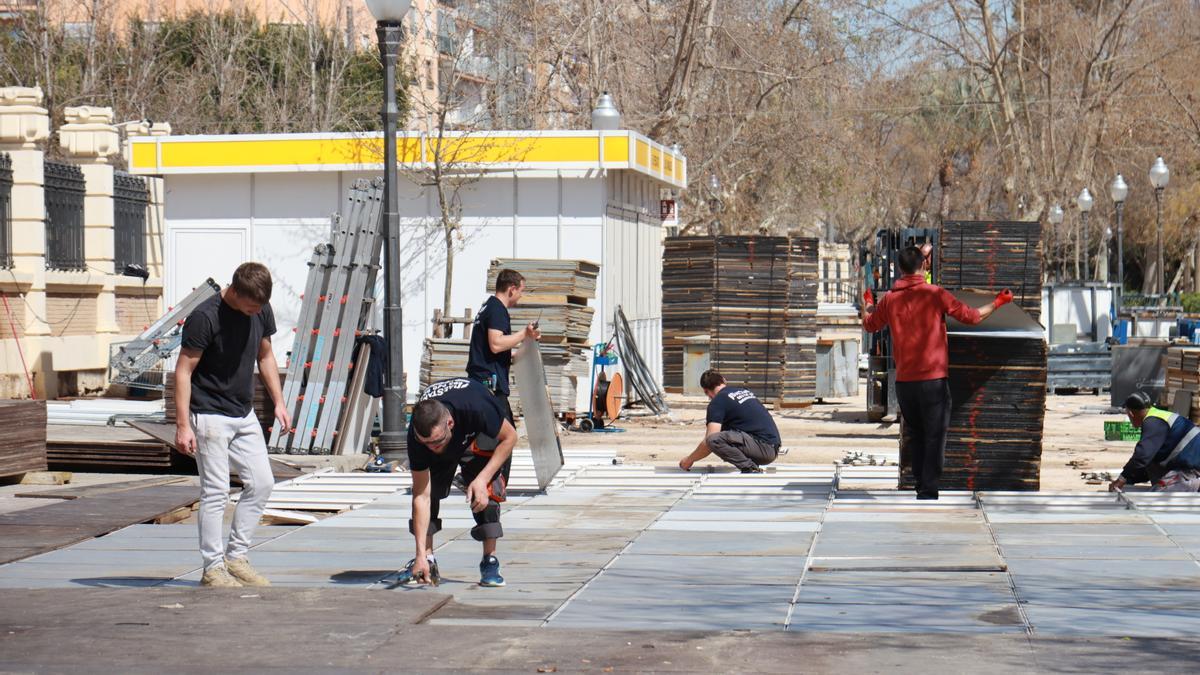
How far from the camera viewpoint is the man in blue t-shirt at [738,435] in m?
14.6

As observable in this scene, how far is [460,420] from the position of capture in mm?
8633

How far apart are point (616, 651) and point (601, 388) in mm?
14361

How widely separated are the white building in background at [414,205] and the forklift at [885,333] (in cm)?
375

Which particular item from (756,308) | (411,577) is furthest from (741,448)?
(756,308)

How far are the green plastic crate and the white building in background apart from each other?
7.02 metres

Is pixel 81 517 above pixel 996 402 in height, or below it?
below

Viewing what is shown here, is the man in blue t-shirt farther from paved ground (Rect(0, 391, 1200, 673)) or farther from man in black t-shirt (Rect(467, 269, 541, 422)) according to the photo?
man in black t-shirt (Rect(467, 269, 541, 422))

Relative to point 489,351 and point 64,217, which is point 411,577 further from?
point 64,217

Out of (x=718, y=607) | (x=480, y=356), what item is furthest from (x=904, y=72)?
(x=718, y=607)

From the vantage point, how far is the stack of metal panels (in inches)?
498

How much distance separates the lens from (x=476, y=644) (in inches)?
289

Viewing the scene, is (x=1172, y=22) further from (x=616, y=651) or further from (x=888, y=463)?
(x=616, y=651)

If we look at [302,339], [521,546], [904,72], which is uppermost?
[904,72]

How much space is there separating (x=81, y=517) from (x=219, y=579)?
3.29 meters
